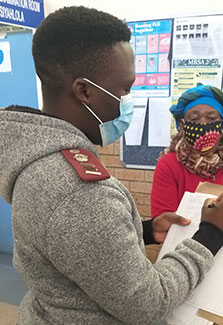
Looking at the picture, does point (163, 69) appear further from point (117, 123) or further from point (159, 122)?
point (117, 123)

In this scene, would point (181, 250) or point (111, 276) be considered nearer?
point (111, 276)

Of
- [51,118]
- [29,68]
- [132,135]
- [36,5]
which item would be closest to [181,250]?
[51,118]

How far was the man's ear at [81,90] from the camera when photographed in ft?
2.25

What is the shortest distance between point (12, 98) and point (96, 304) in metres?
2.24

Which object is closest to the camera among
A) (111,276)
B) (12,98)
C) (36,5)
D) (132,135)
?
(111,276)

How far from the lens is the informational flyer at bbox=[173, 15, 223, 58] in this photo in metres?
1.96

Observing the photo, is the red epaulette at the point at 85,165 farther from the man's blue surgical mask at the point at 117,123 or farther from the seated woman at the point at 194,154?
the seated woman at the point at 194,154

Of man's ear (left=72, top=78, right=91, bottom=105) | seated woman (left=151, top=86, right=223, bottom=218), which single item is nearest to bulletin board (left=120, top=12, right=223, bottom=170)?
seated woman (left=151, top=86, right=223, bottom=218)

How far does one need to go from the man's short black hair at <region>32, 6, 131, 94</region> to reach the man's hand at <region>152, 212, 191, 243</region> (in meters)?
0.55

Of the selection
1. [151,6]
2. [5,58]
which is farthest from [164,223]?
[5,58]

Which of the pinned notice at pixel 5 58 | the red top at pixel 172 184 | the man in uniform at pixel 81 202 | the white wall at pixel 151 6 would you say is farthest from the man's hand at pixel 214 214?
the pinned notice at pixel 5 58

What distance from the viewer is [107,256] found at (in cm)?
56

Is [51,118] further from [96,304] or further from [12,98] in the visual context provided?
[12,98]

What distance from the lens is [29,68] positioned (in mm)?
2408
